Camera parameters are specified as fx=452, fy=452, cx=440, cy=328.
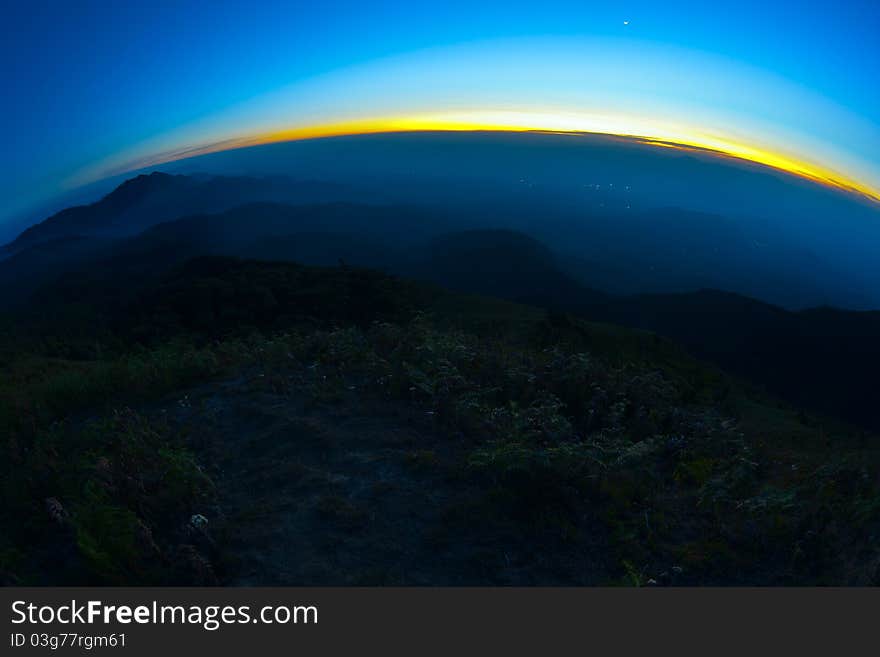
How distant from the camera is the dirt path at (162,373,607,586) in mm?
3777

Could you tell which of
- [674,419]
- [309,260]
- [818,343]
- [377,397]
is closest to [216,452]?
[377,397]

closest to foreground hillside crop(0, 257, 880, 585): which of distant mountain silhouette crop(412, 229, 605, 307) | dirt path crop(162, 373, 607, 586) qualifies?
dirt path crop(162, 373, 607, 586)

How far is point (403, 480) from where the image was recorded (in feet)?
16.4

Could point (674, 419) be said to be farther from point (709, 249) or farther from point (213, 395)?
point (709, 249)

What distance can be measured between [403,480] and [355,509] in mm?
697

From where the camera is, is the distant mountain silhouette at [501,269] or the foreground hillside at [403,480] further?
the distant mountain silhouette at [501,269]

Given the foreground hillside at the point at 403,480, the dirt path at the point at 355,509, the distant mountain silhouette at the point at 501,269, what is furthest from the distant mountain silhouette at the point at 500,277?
the dirt path at the point at 355,509

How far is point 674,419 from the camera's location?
7301mm

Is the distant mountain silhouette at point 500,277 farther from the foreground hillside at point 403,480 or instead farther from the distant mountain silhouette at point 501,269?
the foreground hillside at point 403,480

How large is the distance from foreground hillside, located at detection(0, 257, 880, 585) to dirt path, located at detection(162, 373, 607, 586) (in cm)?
Result: 2

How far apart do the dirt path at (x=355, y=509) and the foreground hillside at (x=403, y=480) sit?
0.02m

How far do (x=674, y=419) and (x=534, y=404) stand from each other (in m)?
2.33

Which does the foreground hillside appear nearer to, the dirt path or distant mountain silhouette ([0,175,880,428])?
the dirt path

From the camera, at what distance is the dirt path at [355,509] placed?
149 inches
